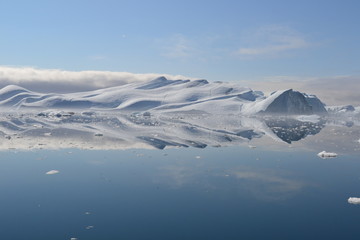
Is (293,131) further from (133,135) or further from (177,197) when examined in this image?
(177,197)

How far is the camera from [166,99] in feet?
404

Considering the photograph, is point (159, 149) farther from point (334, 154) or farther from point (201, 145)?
point (334, 154)

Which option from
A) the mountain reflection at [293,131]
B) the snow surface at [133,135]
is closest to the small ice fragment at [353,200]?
the snow surface at [133,135]

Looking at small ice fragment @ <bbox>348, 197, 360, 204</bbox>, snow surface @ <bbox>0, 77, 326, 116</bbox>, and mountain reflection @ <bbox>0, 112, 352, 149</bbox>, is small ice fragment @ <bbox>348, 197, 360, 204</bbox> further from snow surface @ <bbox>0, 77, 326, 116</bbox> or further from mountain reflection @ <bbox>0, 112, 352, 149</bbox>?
snow surface @ <bbox>0, 77, 326, 116</bbox>

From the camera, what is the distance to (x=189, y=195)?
365 inches

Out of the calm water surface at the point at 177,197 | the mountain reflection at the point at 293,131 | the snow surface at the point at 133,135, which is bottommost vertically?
the mountain reflection at the point at 293,131

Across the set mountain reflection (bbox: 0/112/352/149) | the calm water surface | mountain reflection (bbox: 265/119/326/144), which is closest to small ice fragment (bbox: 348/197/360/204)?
the calm water surface

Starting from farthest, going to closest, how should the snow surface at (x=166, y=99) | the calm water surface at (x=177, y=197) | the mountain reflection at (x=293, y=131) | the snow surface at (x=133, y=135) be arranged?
the snow surface at (x=166, y=99), the mountain reflection at (x=293, y=131), the snow surface at (x=133, y=135), the calm water surface at (x=177, y=197)

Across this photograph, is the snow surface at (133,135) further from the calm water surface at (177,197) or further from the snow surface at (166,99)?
the snow surface at (166,99)

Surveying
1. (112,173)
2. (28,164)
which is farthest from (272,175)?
(28,164)

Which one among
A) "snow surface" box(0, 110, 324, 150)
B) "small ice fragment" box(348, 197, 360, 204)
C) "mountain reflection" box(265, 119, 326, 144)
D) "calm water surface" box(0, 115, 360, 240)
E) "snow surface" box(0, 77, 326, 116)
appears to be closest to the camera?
"calm water surface" box(0, 115, 360, 240)

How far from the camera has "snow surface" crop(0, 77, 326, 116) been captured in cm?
9781

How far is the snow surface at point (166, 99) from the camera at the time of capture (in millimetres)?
97812

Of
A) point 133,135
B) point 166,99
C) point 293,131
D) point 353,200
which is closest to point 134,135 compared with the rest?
point 133,135
